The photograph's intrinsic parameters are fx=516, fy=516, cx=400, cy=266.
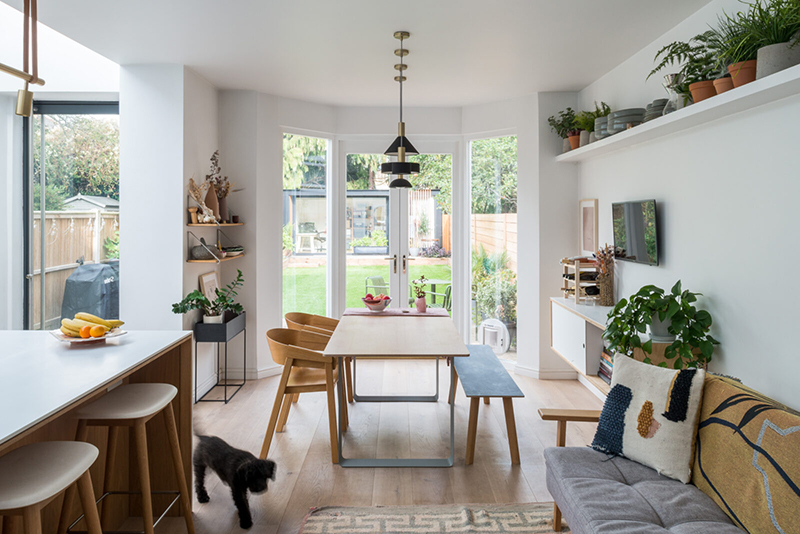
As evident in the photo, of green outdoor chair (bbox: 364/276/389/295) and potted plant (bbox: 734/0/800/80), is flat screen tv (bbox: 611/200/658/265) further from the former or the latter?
green outdoor chair (bbox: 364/276/389/295)

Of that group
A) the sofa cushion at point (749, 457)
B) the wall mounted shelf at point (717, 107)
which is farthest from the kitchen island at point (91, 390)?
the wall mounted shelf at point (717, 107)

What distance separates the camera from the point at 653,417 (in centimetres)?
218

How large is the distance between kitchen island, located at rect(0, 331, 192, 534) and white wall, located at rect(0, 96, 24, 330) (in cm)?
245

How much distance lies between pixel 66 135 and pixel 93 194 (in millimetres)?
577

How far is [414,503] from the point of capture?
2.71 meters

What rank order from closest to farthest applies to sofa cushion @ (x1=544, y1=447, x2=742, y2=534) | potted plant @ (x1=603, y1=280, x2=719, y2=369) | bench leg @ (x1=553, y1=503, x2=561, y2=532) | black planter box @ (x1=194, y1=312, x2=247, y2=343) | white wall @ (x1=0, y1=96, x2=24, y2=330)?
sofa cushion @ (x1=544, y1=447, x2=742, y2=534) → bench leg @ (x1=553, y1=503, x2=561, y2=532) → potted plant @ (x1=603, y1=280, x2=719, y2=369) → black planter box @ (x1=194, y1=312, x2=247, y2=343) → white wall @ (x1=0, y1=96, x2=24, y2=330)

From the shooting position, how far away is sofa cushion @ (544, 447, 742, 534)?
1.78 m

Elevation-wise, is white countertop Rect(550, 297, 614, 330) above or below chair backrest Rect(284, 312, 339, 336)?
above

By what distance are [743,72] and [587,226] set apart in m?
2.53

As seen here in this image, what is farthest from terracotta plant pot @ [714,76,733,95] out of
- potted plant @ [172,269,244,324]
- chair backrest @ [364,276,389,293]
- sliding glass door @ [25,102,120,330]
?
sliding glass door @ [25,102,120,330]

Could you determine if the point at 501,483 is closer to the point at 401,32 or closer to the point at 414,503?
the point at 414,503

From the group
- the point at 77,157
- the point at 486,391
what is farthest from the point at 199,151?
the point at 486,391

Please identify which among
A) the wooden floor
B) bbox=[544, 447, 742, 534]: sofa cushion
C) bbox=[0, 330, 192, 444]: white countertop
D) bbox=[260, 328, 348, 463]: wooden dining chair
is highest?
bbox=[0, 330, 192, 444]: white countertop

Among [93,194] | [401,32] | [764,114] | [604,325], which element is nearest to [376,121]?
[401,32]
